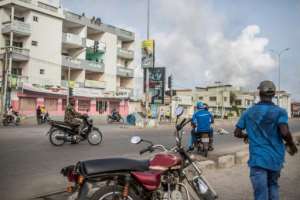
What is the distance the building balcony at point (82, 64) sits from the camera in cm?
3938

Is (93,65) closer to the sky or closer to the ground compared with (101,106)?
closer to the sky

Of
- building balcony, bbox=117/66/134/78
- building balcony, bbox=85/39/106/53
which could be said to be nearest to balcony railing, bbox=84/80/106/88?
building balcony, bbox=117/66/134/78

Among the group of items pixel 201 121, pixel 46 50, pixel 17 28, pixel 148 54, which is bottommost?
pixel 201 121

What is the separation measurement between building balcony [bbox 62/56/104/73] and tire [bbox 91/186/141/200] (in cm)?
3702

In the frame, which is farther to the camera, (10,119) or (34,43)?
(34,43)

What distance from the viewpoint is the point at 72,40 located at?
40.3 metres

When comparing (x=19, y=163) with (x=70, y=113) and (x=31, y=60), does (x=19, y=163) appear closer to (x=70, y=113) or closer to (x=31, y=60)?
(x=70, y=113)

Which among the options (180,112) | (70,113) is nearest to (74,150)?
(70,113)

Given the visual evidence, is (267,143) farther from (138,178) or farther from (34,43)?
(34,43)

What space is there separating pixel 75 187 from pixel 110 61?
43571 millimetres

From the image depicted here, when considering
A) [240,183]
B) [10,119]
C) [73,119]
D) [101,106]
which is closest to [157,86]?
[101,106]

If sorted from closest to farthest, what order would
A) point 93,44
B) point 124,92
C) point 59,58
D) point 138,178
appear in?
point 138,178, point 59,58, point 93,44, point 124,92

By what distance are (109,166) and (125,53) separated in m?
46.6

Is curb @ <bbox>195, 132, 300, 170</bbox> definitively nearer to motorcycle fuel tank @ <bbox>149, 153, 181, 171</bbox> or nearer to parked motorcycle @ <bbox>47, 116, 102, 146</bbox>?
motorcycle fuel tank @ <bbox>149, 153, 181, 171</bbox>
